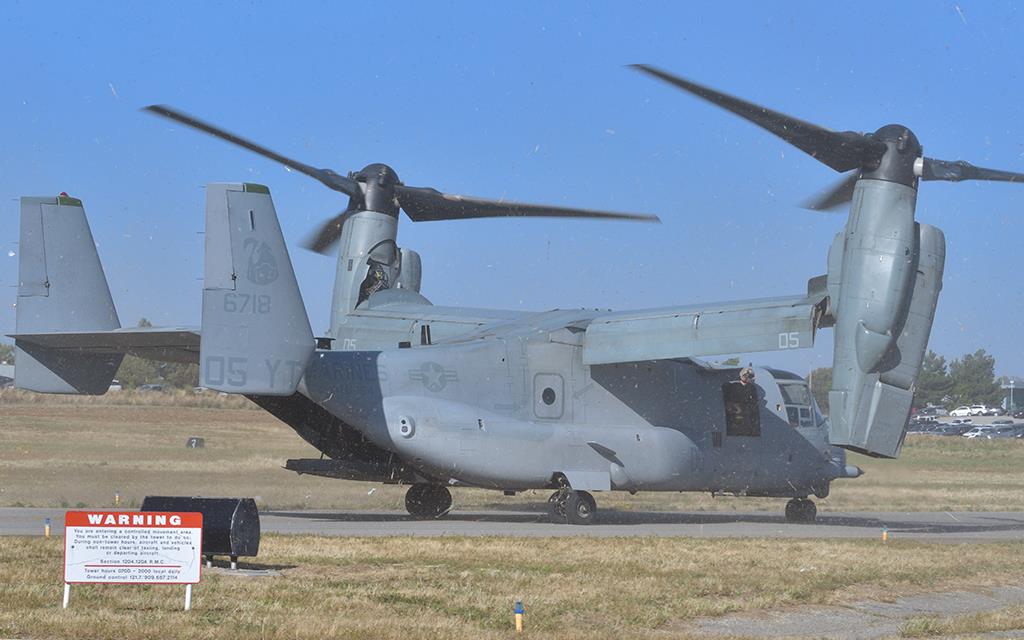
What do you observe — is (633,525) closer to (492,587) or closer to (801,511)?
(801,511)

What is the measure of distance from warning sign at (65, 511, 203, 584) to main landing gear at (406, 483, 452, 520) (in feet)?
42.6

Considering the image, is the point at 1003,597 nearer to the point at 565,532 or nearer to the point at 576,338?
the point at 565,532

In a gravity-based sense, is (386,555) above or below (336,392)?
below

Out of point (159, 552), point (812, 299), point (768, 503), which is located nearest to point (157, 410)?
point (768, 503)

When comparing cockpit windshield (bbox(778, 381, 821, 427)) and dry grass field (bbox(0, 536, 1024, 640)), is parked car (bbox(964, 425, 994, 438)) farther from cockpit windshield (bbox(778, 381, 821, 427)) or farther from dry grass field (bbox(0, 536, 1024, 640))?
dry grass field (bbox(0, 536, 1024, 640))

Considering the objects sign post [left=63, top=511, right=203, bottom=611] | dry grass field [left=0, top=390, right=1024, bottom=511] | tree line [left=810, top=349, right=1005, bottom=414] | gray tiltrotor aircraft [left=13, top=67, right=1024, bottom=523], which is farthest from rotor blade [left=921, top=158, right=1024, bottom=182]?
tree line [left=810, top=349, right=1005, bottom=414]

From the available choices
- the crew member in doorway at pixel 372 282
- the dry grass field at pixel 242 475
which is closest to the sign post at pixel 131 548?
the dry grass field at pixel 242 475

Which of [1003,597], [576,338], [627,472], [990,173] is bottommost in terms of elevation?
[1003,597]

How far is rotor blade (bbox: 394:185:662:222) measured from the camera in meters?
28.2

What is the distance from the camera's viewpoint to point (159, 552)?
1261 centimetres

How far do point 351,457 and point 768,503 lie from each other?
14.2 metres

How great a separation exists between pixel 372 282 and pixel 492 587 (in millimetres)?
12861

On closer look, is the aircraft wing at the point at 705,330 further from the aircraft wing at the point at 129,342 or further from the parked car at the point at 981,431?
the parked car at the point at 981,431

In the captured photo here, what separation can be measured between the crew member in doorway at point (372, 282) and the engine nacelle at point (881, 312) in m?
10.4
